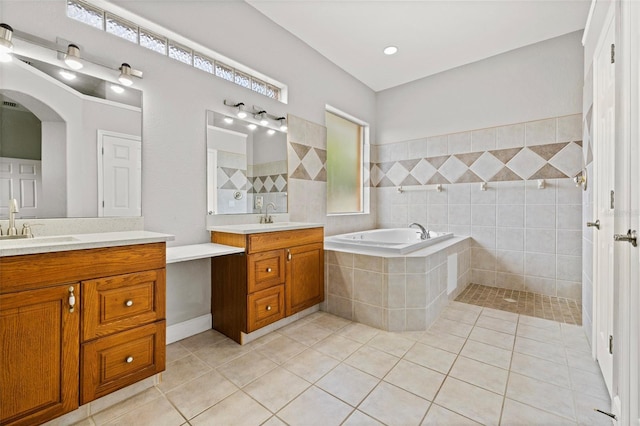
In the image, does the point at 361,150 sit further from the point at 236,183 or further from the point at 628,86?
the point at 628,86

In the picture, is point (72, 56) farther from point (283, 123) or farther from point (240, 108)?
point (283, 123)

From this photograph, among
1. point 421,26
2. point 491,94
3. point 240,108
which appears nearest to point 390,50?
point 421,26

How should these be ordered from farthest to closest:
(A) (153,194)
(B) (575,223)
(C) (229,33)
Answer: (B) (575,223)
(C) (229,33)
(A) (153,194)

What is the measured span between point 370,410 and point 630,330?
3.74 feet

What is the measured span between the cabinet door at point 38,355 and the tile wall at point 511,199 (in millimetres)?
3871

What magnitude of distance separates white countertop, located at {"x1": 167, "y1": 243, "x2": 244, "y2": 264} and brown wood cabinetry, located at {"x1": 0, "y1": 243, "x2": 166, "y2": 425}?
213 mm

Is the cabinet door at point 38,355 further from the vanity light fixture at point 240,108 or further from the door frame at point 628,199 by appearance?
the door frame at point 628,199

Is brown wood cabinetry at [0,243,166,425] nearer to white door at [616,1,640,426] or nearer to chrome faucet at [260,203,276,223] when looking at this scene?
chrome faucet at [260,203,276,223]

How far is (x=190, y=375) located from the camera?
5.71 ft

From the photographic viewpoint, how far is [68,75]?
1.72m

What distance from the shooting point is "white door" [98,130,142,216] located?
1.85 meters

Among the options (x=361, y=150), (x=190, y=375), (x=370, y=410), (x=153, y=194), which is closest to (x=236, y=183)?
(x=153, y=194)

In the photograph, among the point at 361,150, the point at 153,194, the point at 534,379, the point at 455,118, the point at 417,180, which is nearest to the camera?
the point at 534,379

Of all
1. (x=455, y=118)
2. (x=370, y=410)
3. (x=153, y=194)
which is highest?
(x=455, y=118)
